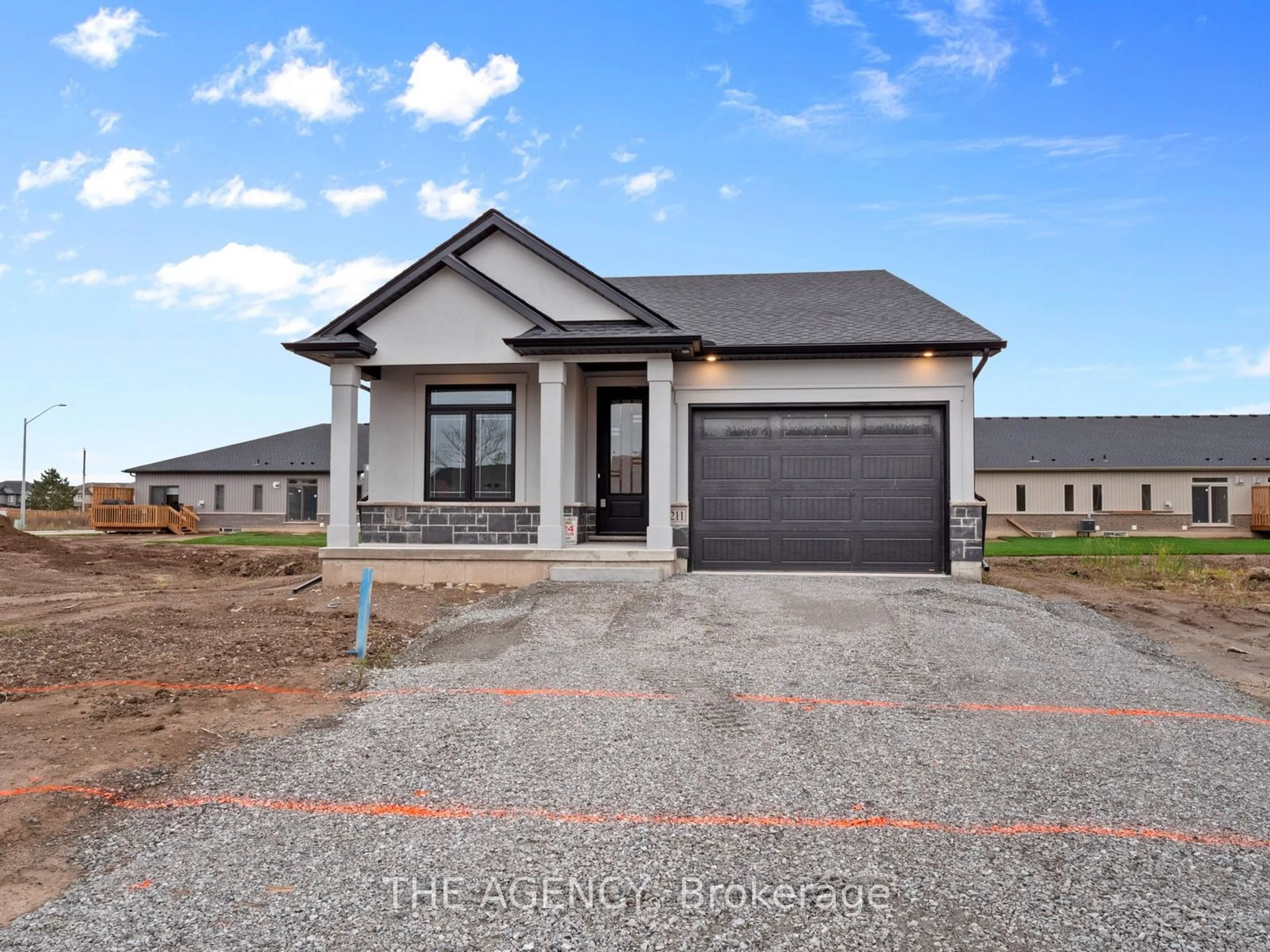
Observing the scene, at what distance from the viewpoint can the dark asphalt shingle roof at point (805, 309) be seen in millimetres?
→ 11711

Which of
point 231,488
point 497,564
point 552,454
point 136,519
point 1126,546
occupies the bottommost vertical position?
point 1126,546

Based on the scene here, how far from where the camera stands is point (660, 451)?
1130cm

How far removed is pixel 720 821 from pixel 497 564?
802 cm

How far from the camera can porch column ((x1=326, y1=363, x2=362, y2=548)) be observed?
38.3 feet

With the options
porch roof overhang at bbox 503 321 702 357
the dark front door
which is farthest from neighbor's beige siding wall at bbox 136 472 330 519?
porch roof overhang at bbox 503 321 702 357

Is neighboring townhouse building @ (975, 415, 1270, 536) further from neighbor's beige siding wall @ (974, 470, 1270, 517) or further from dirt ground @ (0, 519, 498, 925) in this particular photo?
dirt ground @ (0, 519, 498, 925)

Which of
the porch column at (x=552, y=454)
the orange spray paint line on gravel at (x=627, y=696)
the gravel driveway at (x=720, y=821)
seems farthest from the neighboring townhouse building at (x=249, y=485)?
the gravel driveway at (x=720, y=821)

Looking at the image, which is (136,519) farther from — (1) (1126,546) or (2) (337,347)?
(1) (1126,546)

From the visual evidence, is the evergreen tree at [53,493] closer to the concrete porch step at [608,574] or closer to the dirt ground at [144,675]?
the dirt ground at [144,675]

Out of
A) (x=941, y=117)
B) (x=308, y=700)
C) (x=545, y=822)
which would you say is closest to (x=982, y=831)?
(x=545, y=822)

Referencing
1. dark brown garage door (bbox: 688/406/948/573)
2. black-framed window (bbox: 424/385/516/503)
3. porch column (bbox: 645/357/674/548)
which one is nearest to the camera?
porch column (bbox: 645/357/674/548)

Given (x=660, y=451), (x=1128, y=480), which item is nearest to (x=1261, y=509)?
(x=1128, y=480)

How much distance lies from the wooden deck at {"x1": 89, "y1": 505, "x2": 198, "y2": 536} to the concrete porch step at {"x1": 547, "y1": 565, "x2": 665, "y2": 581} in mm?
28353

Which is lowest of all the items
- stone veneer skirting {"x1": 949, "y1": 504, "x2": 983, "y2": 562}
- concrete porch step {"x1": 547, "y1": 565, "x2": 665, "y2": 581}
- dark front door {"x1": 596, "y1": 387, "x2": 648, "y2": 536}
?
concrete porch step {"x1": 547, "y1": 565, "x2": 665, "y2": 581}
